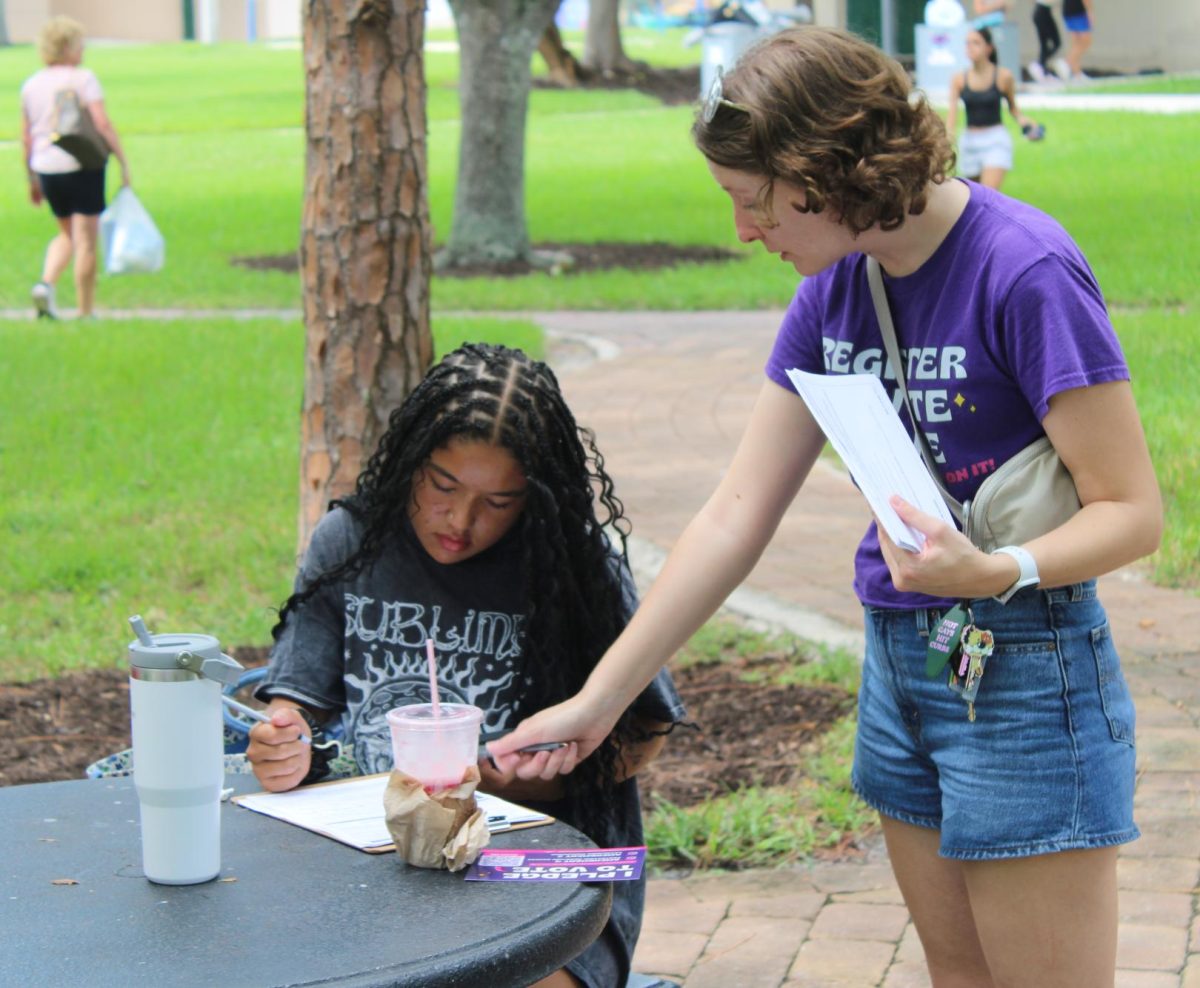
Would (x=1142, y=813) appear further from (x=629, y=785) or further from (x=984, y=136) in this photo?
(x=984, y=136)

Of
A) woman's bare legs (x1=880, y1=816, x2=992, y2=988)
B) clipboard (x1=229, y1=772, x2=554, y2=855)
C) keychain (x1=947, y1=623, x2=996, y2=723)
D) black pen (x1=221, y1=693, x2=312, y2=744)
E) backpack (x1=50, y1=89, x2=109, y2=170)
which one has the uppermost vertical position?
keychain (x1=947, y1=623, x2=996, y2=723)

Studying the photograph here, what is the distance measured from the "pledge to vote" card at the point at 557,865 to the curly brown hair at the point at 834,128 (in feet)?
2.60

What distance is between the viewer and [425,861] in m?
2.03

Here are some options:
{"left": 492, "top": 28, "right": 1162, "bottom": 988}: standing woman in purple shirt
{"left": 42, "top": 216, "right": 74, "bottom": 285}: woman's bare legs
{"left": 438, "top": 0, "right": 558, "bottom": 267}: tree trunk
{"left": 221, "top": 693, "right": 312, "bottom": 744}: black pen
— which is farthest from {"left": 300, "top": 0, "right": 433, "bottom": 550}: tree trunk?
{"left": 438, "top": 0, "right": 558, "bottom": 267}: tree trunk

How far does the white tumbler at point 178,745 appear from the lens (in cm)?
189

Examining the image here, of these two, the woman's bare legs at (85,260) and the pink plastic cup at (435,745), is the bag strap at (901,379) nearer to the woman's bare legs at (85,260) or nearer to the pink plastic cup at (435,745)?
the pink plastic cup at (435,745)

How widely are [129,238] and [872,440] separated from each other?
951 centimetres

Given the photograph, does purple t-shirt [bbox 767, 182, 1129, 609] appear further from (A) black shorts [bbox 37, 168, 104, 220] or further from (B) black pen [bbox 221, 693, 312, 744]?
(A) black shorts [bbox 37, 168, 104, 220]

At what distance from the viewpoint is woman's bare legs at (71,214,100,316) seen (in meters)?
11.4

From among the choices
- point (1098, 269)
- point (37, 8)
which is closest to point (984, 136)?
point (1098, 269)

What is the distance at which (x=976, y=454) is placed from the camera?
2.11 meters

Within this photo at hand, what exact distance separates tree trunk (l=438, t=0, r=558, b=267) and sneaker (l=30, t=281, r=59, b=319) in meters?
3.43

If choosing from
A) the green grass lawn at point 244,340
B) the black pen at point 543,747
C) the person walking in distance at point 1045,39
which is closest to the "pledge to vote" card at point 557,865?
the black pen at point 543,747

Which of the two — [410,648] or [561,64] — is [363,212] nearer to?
[410,648]
